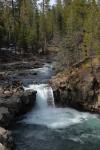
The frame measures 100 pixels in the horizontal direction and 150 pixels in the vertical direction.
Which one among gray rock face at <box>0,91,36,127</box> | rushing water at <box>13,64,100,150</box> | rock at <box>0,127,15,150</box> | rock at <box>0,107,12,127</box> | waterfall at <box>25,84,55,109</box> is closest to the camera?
rock at <box>0,127,15,150</box>

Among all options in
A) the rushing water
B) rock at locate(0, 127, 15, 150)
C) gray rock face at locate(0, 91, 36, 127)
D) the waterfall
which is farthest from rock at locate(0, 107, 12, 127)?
the waterfall

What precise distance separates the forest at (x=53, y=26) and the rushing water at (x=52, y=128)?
8086mm

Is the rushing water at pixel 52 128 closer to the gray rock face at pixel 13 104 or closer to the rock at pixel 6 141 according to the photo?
the gray rock face at pixel 13 104

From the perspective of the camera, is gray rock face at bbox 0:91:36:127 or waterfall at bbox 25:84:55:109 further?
waterfall at bbox 25:84:55:109

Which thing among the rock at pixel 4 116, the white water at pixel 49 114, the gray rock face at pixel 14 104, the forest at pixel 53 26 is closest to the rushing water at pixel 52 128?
the white water at pixel 49 114

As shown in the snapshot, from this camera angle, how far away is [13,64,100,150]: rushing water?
3039cm

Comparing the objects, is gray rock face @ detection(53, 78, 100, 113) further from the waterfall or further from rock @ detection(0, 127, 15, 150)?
rock @ detection(0, 127, 15, 150)

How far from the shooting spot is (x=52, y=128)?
114ft

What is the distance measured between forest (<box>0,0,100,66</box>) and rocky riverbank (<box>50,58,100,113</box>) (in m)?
5.34

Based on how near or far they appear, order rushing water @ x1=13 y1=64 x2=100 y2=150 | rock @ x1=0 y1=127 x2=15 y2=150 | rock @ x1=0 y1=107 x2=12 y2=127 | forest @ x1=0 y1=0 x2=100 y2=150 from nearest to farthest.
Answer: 1. rock @ x1=0 y1=127 x2=15 y2=150
2. rushing water @ x1=13 y1=64 x2=100 y2=150
3. forest @ x1=0 y1=0 x2=100 y2=150
4. rock @ x1=0 y1=107 x2=12 y2=127

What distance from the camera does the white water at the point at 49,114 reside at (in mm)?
36719

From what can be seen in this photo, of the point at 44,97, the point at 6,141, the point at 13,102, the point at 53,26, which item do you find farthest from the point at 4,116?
the point at 53,26

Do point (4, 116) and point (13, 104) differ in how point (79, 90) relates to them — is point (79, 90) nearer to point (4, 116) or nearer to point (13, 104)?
point (13, 104)

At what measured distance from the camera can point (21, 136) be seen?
32.5 m
